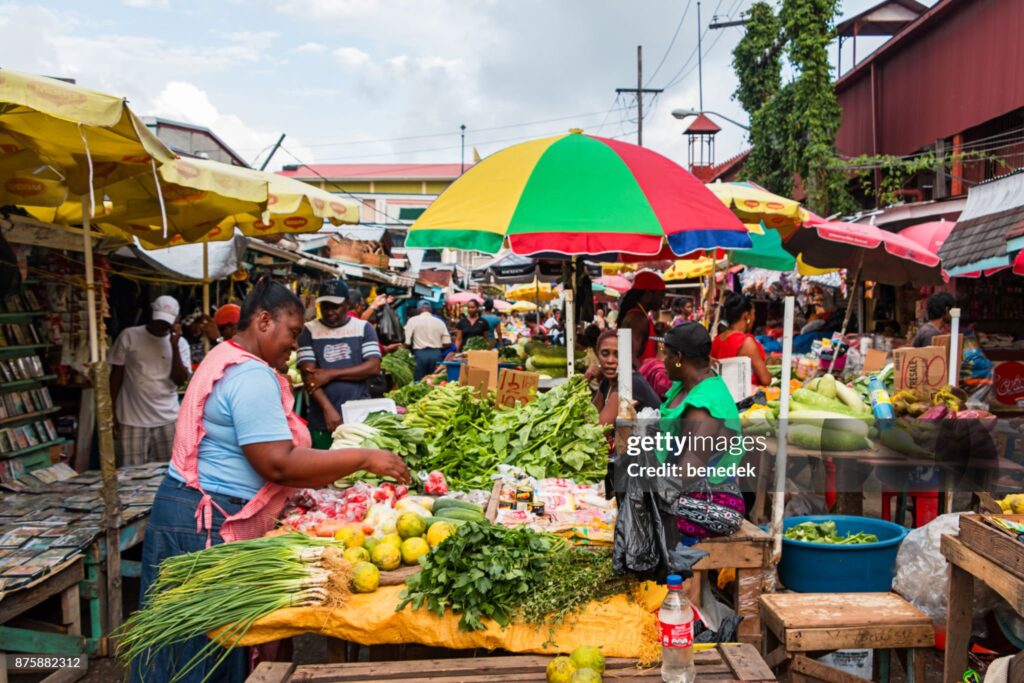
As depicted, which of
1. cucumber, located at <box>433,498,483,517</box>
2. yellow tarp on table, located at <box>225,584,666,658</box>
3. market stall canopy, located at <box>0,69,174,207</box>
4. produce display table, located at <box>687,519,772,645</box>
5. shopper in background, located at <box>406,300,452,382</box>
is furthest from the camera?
shopper in background, located at <box>406,300,452,382</box>

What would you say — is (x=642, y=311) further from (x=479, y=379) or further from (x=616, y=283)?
(x=616, y=283)

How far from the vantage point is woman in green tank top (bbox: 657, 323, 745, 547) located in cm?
351

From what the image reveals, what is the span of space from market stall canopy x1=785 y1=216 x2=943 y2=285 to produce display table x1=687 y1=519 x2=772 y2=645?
5233 mm

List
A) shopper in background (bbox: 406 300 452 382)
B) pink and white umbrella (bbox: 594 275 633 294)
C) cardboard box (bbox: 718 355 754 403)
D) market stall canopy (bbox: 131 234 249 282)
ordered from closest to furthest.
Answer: cardboard box (bbox: 718 355 754 403)
market stall canopy (bbox: 131 234 249 282)
shopper in background (bbox: 406 300 452 382)
pink and white umbrella (bbox: 594 275 633 294)

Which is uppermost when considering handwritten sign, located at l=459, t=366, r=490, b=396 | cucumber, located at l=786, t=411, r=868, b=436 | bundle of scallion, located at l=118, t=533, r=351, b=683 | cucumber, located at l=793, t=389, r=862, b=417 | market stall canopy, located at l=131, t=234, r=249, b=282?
market stall canopy, located at l=131, t=234, r=249, b=282

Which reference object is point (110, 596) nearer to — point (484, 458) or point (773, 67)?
point (484, 458)

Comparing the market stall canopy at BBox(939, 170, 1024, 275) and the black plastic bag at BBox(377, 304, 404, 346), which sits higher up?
the market stall canopy at BBox(939, 170, 1024, 275)

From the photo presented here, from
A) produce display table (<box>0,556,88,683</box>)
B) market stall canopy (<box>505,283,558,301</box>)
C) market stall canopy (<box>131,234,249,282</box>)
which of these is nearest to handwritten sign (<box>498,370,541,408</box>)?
produce display table (<box>0,556,88,683</box>)

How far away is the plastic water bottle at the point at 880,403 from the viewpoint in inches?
222

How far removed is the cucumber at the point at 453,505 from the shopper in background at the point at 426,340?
936 centimetres

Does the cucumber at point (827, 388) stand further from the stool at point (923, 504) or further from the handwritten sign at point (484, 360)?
the handwritten sign at point (484, 360)

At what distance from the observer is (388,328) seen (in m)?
14.6

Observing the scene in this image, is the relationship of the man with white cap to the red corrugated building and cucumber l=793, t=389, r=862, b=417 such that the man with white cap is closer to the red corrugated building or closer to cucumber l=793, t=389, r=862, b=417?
cucumber l=793, t=389, r=862, b=417

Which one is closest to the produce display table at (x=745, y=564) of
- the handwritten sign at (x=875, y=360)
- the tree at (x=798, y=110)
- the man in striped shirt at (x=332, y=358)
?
the man in striped shirt at (x=332, y=358)
